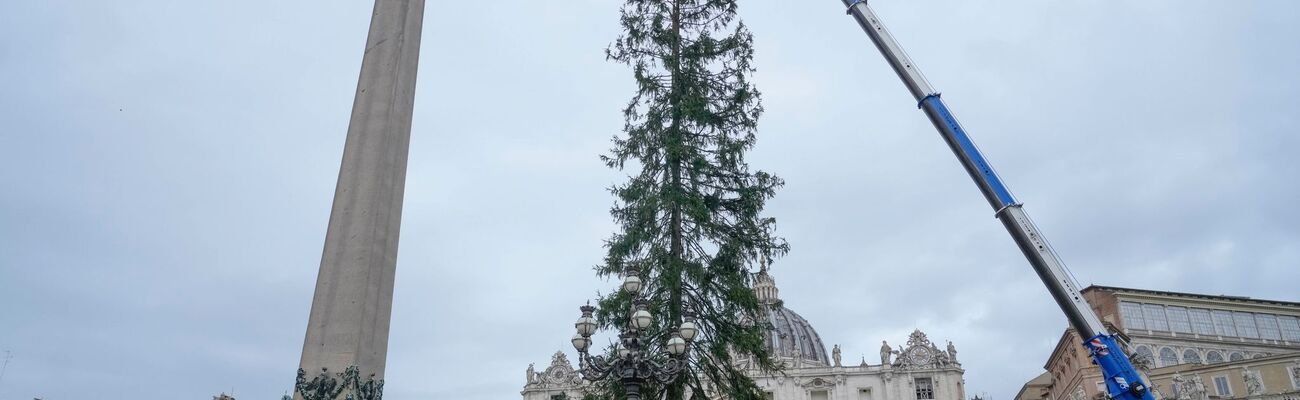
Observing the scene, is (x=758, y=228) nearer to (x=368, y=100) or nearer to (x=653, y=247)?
(x=653, y=247)

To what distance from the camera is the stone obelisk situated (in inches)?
332

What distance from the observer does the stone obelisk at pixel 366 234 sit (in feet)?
27.6

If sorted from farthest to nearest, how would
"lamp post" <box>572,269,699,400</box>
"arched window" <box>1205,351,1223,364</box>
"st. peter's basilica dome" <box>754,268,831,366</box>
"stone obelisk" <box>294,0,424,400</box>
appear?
"st. peter's basilica dome" <box>754,268,831,366</box>
"arched window" <box>1205,351,1223,364</box>
"lamp post" <box>572,269,699,400</box>
"stone obelisk" <box>294,0,424,400</box>

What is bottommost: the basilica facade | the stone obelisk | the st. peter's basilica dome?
the stone obelisk

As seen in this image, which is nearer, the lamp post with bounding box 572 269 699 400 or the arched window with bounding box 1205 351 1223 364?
the lamp post with bounding box 572 269 699 400

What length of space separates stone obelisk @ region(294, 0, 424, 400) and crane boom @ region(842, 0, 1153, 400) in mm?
18577

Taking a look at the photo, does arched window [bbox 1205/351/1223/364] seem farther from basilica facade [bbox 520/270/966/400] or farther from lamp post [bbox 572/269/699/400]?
lamp post [bbox 572/269/699/400]

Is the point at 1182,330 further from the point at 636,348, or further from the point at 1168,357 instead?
the point at 636,348

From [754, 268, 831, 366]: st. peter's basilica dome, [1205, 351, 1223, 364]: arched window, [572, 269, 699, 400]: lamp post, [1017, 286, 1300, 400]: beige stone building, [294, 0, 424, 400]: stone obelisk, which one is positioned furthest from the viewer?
[754, 268, 831, 366]: st. peter's basilica dome

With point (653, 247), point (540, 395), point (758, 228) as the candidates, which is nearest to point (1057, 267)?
point (758, 228)

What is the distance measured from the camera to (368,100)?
9.64 metres

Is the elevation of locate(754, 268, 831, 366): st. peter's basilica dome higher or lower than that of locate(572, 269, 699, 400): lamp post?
higher

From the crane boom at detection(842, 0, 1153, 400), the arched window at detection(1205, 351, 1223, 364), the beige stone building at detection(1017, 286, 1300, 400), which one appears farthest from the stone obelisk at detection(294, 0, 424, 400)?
the arched window at detection(1205, 351, 1223, 364)

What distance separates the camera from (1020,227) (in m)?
24.1
